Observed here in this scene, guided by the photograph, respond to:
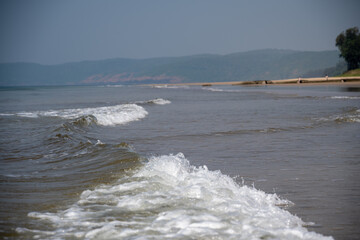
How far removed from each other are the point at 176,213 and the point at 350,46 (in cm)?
9152

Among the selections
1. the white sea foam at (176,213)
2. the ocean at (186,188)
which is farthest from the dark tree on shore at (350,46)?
the white sea foam at (176,213)

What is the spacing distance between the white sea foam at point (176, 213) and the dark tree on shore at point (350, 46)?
3531 inches

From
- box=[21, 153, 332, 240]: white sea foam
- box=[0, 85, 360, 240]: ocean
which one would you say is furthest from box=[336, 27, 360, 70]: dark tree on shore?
box=[21, 153, 332, 240]: white sea foam

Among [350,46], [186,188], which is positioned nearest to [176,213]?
[186,188]

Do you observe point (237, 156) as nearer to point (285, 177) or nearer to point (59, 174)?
point (285, 177)

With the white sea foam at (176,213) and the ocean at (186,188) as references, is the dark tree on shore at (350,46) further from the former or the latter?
the white sea foam at (176,213)

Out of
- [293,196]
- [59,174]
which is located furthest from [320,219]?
[59,174]

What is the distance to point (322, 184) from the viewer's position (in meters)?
5.84

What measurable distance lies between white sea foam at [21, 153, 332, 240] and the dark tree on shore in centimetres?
8970

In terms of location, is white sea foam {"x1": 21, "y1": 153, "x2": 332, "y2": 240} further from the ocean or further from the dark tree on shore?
the dark tree on shore

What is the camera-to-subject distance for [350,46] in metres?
86.4

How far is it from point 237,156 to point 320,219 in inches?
158

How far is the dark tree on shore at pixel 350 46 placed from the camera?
86.1 metres

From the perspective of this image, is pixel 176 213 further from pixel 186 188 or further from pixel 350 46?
pixel 350 46
